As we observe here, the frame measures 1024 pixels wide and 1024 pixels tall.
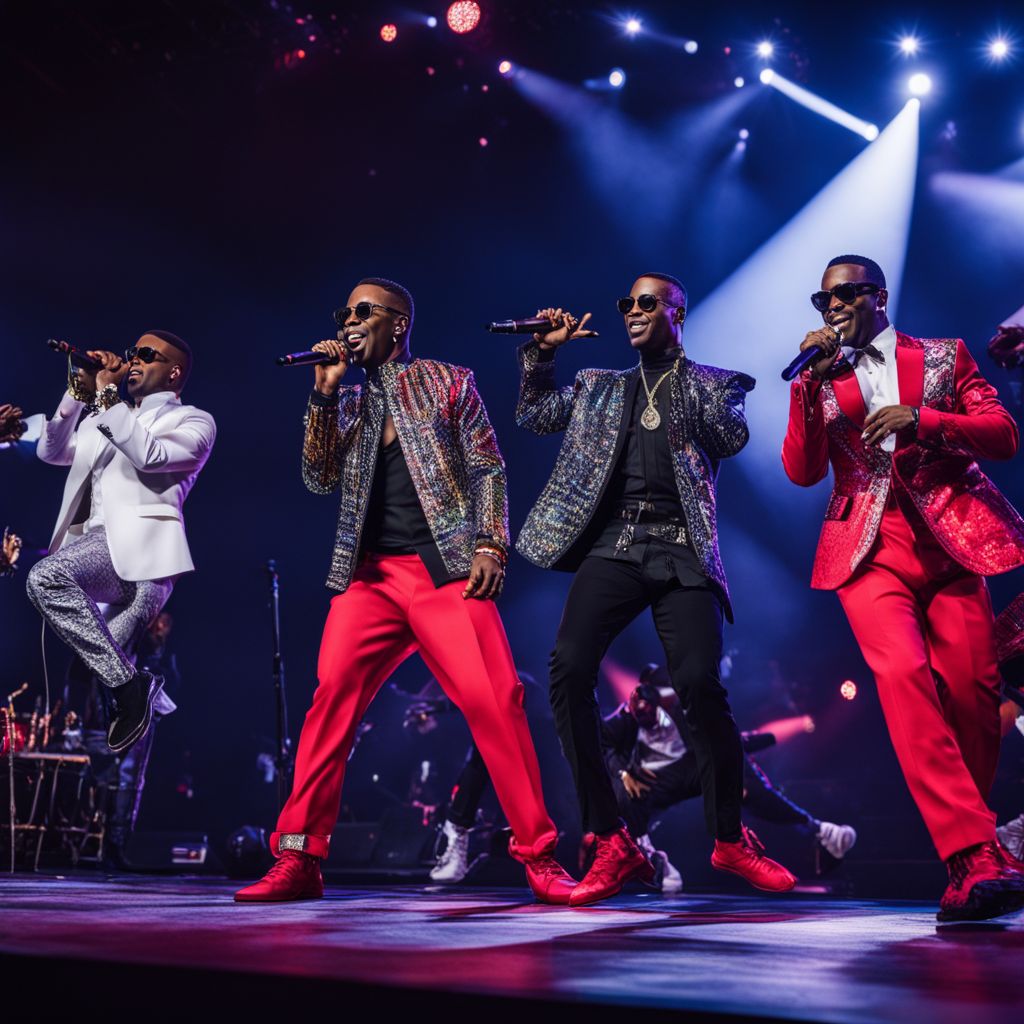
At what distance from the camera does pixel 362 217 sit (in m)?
11.8

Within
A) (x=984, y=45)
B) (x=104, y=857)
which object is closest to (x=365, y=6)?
(x=984, y=45)

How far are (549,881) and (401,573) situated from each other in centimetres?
127

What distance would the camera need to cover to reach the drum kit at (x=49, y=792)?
7023mm

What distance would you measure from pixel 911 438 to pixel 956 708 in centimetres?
92

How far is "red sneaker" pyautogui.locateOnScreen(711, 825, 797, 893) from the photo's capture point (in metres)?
4.00

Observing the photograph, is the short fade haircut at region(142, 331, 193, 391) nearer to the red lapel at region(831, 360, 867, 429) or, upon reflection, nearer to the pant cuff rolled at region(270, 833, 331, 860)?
the pant cuff rolled at region(270, 833, 331, 860)

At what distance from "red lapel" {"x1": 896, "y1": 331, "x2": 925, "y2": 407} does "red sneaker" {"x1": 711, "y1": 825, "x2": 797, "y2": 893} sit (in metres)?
1.66

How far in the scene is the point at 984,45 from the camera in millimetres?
11281

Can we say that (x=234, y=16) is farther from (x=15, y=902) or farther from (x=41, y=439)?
(x=15, y=902)

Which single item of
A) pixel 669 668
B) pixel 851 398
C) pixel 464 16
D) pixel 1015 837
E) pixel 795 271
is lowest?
pixel 1015 837

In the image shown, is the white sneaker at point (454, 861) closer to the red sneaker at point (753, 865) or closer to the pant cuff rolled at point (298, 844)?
the pant cuff rolled at point (298, 844)

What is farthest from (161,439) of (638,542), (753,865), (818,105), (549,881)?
(818,105)

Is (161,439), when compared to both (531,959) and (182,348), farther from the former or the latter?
(531,959)

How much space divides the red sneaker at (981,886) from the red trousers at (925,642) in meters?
0.24
